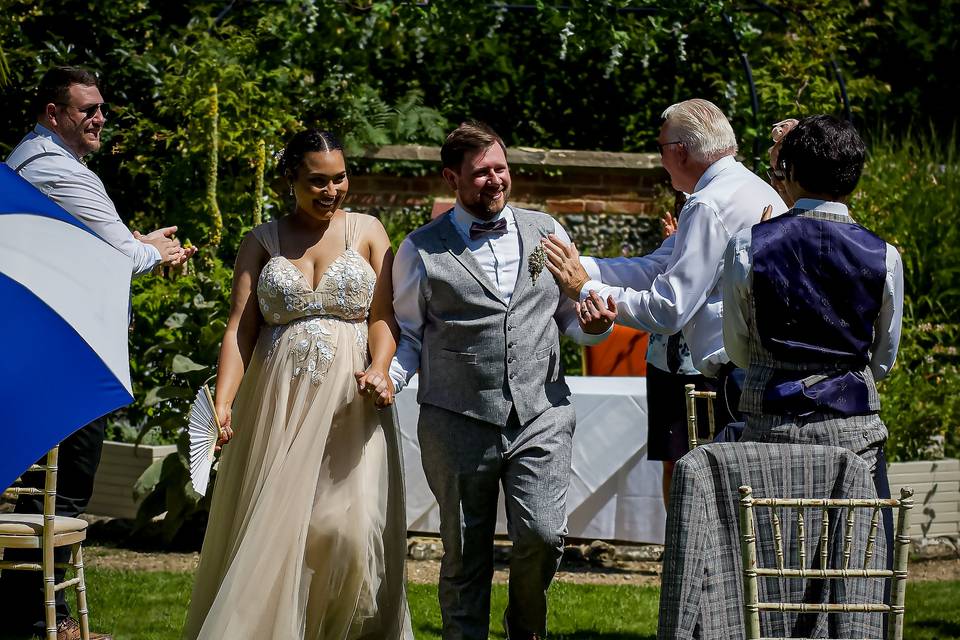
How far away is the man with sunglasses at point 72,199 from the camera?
4559 millimetres

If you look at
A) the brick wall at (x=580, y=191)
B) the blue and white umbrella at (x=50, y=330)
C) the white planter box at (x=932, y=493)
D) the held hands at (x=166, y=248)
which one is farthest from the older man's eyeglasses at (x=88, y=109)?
the white planter box at (x=932, y=493)

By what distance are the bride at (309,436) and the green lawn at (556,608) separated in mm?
800

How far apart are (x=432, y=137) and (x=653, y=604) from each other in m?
4.66

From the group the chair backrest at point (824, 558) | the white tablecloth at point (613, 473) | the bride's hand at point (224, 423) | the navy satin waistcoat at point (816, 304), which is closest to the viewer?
the chair backrest at point (824, 558)

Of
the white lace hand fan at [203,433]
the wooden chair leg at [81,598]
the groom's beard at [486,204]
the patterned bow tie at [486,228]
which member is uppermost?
the groom's beard at [486,204]

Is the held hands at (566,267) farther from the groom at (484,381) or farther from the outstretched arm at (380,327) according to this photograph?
the outstretched arm at (380,327)

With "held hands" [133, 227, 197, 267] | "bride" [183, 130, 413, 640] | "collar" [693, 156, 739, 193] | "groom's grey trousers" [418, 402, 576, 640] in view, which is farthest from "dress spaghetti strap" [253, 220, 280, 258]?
"collar" [693, 156, 739, 193]

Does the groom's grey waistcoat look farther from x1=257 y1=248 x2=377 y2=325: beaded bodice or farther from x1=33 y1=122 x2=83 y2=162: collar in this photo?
x1=33 y1=122 x2=83 y2=162: collar

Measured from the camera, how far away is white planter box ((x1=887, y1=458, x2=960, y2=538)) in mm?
6391

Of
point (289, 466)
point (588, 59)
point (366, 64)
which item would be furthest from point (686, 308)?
point (588, 59)

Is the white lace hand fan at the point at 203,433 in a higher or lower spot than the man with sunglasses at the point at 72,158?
lower

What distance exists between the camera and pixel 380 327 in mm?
4176

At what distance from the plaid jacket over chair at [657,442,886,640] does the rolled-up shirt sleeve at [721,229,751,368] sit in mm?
466

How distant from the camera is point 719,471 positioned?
288 cm
